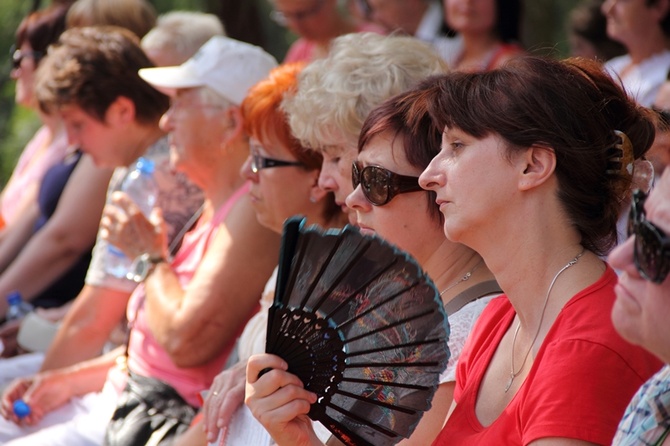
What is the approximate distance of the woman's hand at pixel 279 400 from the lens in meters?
2.13

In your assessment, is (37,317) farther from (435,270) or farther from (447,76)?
(447,76)

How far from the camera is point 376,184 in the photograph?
2514 millimetres

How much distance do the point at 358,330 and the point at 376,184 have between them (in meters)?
0.57

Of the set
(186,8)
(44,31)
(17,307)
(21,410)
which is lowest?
(186,8)

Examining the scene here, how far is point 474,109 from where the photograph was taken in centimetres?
216

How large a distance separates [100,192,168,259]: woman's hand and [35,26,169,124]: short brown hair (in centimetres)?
93

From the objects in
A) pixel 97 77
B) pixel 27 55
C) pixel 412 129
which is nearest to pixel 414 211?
pixel 412 129

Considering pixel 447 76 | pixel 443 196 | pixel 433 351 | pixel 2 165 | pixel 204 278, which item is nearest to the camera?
pixel 433 351

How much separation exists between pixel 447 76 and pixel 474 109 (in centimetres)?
23

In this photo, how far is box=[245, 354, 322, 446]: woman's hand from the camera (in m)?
2.13

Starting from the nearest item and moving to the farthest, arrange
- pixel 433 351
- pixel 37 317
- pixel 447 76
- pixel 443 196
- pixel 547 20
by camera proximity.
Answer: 1. pixel 433 351
2. pixel 443 196
3. pixel 447 76
4. pixel 37 317
5. pixel 547 20

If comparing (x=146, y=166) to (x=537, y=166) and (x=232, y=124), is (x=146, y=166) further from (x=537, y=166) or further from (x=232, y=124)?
(x=537, y=166)

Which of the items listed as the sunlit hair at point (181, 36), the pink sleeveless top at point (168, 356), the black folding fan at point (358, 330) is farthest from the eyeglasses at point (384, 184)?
the sunlit hair at point (181, 36)

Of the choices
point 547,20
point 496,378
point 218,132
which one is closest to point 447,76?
point 496,378
